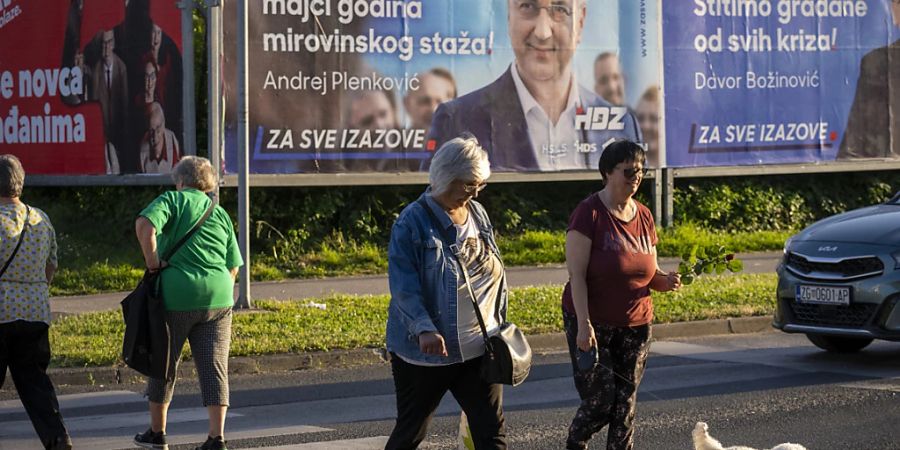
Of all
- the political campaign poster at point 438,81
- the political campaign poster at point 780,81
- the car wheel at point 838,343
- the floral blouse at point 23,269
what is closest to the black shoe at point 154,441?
the floral blouse at point 23,269

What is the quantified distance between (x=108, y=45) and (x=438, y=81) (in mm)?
4291

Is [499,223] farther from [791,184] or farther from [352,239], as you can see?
[791,184]

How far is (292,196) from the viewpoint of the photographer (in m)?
18.3

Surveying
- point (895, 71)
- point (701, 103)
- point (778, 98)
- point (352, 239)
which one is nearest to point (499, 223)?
point (352, 239)

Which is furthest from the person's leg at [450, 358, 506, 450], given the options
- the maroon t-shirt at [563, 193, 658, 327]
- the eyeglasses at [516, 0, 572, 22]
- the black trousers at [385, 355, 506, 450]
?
the eyeglasses at [516, 0, 572, 22]

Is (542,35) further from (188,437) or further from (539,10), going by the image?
(188,437)

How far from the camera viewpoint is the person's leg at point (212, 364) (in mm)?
7621

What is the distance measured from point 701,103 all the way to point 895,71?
12.7ft

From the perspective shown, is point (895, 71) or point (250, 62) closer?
point (250, 62)

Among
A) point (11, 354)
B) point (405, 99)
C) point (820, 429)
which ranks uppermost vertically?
point (405, 99)

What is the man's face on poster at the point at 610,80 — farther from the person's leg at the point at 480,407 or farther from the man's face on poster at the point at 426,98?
the person's leg at the point at 480,407

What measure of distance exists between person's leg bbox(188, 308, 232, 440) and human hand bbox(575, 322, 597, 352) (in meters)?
2.21

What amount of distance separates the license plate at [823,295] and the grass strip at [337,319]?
2358mm

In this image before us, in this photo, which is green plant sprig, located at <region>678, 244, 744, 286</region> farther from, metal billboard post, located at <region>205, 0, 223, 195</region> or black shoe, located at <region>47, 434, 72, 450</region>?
metal billboard post, located at <region>205, 0, 223, 195</region>
